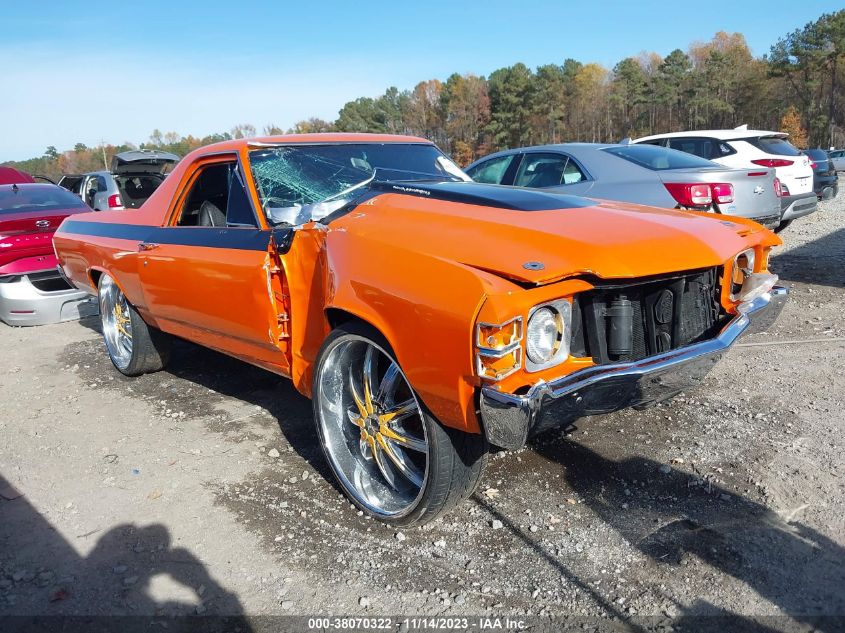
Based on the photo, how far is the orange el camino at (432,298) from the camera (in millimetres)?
2236

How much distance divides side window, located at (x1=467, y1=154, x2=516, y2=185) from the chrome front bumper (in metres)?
4.88

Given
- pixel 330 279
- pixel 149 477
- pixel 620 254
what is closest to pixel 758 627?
pixel 620 254

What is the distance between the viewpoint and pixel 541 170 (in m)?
6.77

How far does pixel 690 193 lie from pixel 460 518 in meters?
4.53

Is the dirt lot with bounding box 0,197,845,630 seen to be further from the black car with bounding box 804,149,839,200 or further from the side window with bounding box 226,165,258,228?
the black car with bounding box 804,149,839,200

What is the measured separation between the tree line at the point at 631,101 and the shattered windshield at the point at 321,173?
154 ft

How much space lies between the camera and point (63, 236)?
5.50m

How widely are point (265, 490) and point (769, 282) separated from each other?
2.68 meters

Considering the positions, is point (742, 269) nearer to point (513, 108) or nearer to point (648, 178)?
point (648, 178)

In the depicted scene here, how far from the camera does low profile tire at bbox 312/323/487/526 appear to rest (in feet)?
8.28

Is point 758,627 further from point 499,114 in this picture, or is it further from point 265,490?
point 499,114

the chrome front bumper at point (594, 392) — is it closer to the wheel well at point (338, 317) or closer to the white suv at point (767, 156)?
the wheel well at point (338, 317)

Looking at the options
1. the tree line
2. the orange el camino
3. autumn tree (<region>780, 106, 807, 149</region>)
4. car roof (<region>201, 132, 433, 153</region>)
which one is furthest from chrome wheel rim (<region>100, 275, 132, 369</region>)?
autumn tree (<region>780, 106, 807, 149</region>)

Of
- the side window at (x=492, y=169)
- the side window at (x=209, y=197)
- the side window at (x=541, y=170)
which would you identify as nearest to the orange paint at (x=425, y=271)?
the side window at (x=209, y=197)
